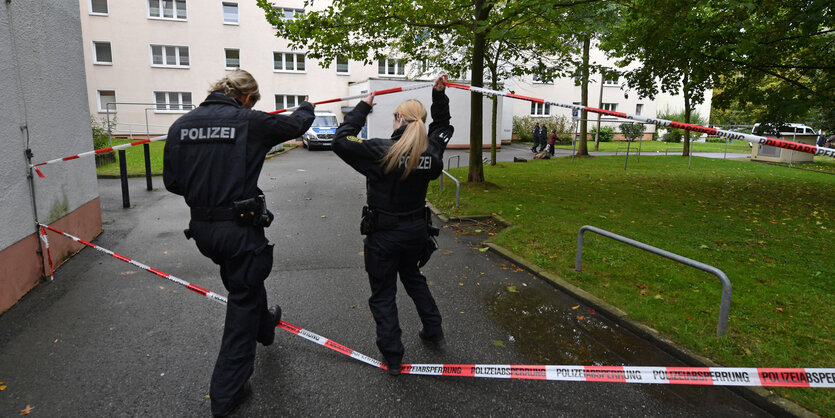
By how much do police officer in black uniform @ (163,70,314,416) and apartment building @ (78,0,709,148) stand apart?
23.2 meters

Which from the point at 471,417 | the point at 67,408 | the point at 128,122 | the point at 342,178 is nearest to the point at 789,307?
the point at 471,417

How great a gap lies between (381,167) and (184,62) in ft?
101

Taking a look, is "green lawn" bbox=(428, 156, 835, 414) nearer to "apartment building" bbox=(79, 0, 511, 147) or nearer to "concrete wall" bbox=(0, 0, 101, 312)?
"concrete wall" bbox=(0, 0, 101, 312)

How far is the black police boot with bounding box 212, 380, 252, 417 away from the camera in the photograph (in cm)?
292

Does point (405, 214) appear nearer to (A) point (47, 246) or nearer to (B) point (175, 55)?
(A) point (47, 246)

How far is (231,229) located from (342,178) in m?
11.8

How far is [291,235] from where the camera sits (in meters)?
7.60

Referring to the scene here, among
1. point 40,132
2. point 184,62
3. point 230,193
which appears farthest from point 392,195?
point 184,62

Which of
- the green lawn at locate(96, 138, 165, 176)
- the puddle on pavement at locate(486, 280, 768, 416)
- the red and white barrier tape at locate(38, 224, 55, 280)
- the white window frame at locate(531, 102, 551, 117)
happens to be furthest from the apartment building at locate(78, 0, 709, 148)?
the puddle on pavement at locate(486, 280, 768, 416)

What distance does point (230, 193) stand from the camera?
2.92 meters

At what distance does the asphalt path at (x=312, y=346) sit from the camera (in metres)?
3.07

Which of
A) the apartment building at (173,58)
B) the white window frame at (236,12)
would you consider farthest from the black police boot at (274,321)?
the white window frame at (236,12)

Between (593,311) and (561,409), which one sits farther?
(593,311)

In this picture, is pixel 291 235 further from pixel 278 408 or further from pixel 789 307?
pixel 789 307
